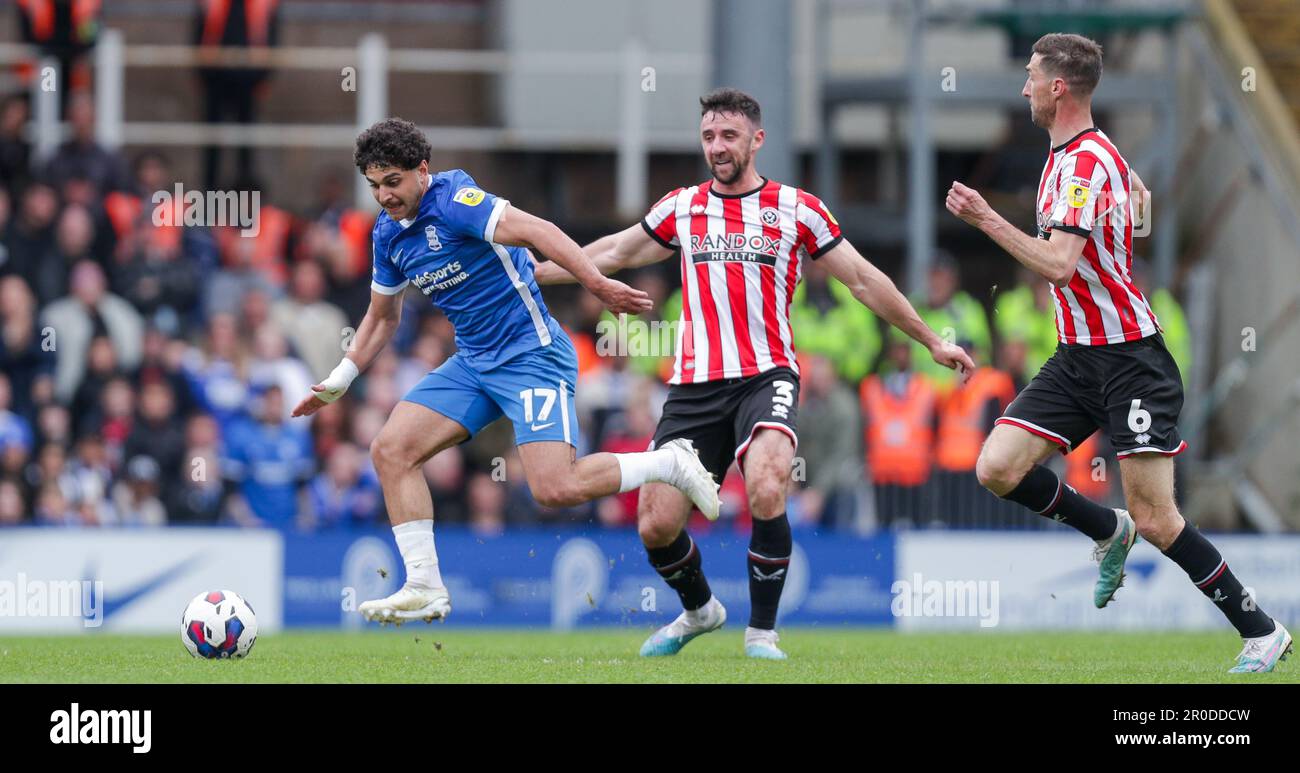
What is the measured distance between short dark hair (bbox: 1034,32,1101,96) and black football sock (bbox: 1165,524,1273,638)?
2130 mm

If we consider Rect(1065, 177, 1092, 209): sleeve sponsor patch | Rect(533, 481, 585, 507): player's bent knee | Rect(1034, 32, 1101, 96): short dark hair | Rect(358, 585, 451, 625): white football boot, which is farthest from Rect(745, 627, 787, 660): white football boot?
Rect(1034, 32, 1101, 96): short dark hair

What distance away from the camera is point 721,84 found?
16891 mm

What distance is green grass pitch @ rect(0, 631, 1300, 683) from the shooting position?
28.4 feet

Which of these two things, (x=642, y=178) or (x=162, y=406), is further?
(x=642, y=178)

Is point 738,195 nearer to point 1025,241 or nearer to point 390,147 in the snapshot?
point 1025,241

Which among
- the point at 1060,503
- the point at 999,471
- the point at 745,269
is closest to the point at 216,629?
the point at 745,269

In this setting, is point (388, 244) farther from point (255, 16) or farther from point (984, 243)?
point (984, 243)

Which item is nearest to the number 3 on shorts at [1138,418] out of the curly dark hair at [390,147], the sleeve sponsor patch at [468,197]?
the sleeve sponsor patch at [468,197]

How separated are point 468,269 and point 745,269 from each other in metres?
1.39

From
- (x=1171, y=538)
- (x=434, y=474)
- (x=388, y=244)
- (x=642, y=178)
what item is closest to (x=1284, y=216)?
(x=642, y=178)

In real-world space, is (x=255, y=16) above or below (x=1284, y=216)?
above

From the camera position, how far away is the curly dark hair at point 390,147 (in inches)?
366

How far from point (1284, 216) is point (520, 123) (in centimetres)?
786

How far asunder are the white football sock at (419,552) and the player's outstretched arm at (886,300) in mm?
2416
